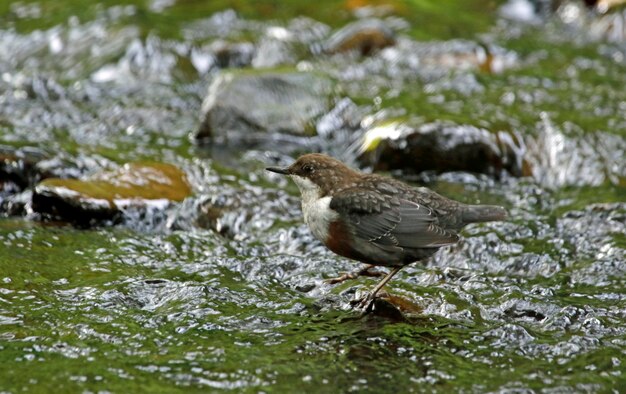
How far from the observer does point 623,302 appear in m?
4.48

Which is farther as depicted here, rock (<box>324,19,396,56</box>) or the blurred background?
rock (<box>324,19,396,56</box>)

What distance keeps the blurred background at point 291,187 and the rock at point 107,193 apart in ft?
0.05

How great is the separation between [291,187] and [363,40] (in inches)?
147

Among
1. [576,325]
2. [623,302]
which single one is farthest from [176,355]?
[623,302]

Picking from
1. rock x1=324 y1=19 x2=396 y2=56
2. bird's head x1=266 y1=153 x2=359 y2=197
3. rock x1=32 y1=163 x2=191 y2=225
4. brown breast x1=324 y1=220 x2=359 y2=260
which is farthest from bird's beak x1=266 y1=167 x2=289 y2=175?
rock x1=324 y1=19 x2=396 y2=56

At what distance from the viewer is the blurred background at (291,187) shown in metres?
3.76

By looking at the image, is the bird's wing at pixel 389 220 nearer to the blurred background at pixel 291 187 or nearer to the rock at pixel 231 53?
the blurred background at pixel 291 187

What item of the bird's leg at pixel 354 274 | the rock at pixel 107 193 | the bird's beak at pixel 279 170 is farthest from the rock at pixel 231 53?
the bird's leg at pixel 354 274

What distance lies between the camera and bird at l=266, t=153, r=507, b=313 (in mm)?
4500

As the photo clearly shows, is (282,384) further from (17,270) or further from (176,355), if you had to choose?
(17,270)

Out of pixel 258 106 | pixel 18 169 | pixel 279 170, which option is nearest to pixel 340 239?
pixel 279 170

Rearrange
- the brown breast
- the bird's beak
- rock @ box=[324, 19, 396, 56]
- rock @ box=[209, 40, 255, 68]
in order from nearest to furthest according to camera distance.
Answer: the brown breast < the bird's beak < rock @ box=[209, 40, 255, 68] < rock @ box=[324, 19, 396, 56]

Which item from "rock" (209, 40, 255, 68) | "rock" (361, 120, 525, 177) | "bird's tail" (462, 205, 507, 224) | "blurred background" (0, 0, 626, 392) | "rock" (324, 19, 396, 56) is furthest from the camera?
"rock" (324, 19, 396, 56)

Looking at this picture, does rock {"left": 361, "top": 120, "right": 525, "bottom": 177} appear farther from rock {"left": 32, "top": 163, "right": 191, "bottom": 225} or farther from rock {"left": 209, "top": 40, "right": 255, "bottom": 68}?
rock {"left": 209, "top": 40, "right": 255, "bottom": 68}
